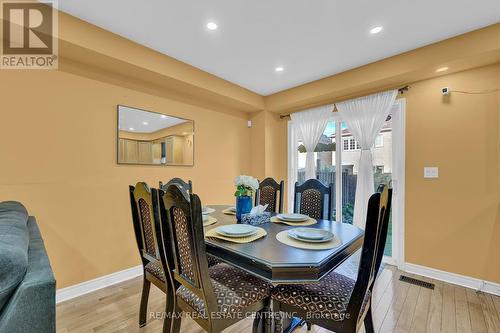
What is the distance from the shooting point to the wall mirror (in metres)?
2.63

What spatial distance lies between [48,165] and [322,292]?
259cm

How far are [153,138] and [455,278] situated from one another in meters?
3.85

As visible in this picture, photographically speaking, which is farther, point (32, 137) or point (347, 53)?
point (347, 53)

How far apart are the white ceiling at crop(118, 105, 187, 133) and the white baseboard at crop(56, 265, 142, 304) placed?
1.64m

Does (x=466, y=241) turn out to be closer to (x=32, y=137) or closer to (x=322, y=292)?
(x=322, y=292)

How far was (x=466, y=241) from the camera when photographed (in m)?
2.45

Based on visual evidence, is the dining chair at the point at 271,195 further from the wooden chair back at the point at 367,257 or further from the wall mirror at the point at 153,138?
the wooden chair back at the point at 367,257

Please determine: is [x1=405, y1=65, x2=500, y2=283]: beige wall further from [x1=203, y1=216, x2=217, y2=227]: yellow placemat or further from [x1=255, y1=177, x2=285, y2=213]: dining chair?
[x1=203, y1=216, x2=217, y2=227]: yellow placemat


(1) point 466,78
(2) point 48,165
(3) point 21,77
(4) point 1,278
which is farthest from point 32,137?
(1) point 466,78


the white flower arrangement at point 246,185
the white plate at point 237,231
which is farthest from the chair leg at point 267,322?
the white flower arrangement at point 246,185

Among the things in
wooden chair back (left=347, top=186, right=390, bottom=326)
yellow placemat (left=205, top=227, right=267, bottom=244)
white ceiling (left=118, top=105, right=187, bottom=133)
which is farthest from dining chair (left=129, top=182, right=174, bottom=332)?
white ceiling (left=118, top=105, right=187, bottom=133)

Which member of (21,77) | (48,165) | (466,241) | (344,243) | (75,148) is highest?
(21,77)

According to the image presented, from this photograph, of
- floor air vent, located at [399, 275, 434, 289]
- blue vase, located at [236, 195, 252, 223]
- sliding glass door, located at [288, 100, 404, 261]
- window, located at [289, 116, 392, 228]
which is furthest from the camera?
window, located at [289, 116, 392, 228]

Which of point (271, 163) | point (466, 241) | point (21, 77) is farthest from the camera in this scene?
point (271, 163)
